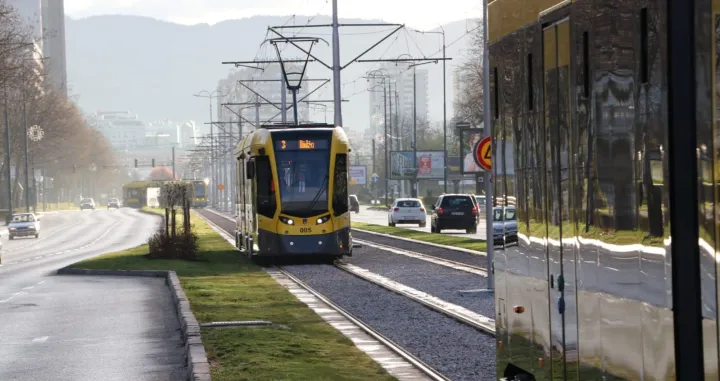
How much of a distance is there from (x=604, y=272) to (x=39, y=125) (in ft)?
423

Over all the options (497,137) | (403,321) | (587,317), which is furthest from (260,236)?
(587,317)

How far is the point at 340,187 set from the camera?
118 feet

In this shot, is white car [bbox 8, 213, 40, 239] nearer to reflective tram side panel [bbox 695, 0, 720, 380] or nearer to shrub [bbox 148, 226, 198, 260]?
shrub [bbox 148, 226, 198, 260]

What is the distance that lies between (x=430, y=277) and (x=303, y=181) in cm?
563

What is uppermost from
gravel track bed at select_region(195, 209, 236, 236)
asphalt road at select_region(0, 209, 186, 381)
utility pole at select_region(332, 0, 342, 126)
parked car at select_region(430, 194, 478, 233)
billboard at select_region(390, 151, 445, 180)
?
utility pole at select_region(332, 0, 342, 126)

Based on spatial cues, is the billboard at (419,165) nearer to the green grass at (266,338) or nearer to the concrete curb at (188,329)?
the concrete curb at (188,329)

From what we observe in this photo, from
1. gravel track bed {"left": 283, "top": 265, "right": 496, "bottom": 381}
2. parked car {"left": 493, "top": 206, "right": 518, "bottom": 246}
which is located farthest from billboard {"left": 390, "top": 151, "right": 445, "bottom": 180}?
parked car {"left": 493, "top": 206, "right": 518, "bottom": 246}

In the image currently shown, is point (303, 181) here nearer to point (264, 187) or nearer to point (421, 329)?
point (264, 187)

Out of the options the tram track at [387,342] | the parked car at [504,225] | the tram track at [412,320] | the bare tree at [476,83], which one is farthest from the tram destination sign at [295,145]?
the bare tree at [476,83]

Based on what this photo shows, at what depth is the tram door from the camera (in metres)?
6.57

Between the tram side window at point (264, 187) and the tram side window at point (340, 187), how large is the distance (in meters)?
1.43

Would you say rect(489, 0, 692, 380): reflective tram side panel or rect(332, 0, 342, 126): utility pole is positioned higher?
rect(332, 0, 342, 126): utility pole

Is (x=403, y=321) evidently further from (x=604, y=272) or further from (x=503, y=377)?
(x=604, y=272)

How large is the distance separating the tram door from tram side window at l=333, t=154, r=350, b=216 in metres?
28.5
